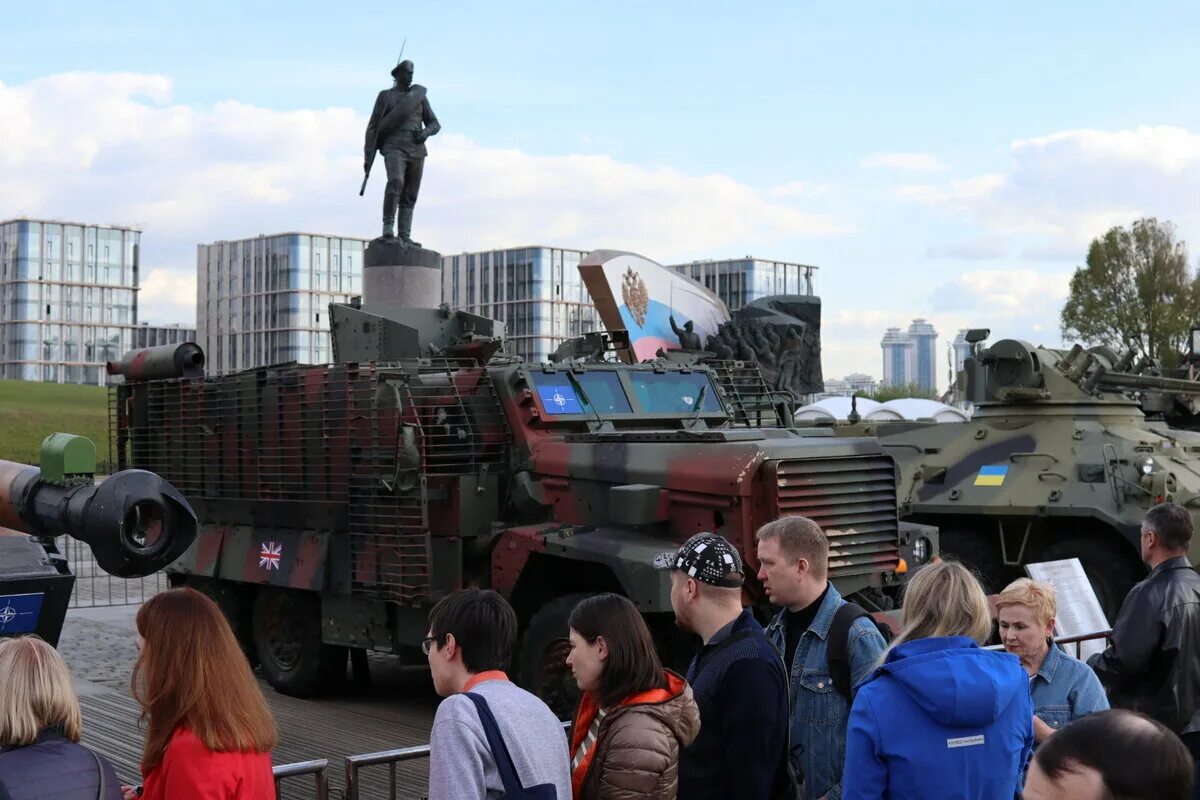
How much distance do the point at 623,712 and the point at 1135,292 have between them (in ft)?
142

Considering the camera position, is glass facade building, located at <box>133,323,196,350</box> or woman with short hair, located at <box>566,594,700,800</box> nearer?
woman with short hair, located at <box>566,594,700,800</box>

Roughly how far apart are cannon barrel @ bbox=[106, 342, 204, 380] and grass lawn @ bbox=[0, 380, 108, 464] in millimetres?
25000

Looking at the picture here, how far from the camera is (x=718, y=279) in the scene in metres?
86.9

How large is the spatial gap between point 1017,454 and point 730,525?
6670 mm

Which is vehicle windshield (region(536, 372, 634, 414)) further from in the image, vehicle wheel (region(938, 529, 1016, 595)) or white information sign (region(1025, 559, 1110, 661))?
vehicle wheel (region(938, 529, 1016, 595))

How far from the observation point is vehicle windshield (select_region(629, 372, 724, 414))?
408 inches

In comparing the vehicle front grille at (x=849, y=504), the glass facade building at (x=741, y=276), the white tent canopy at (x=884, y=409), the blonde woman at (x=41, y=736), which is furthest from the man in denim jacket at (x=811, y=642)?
the glass facade building at (x=741, y=276)

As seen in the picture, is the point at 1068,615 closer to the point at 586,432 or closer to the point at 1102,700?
the point at 1102,700

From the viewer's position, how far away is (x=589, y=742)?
3.96 metres

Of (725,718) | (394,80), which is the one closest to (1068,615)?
(725,718)

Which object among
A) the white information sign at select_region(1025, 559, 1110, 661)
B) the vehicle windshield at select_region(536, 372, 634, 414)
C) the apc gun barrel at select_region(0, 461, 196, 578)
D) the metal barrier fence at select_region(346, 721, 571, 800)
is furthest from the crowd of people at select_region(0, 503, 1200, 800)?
the vehicle windshield at select_region(536, 372, 634, 414)

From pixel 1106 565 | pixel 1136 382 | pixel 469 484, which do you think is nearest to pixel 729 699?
pixel 469 484

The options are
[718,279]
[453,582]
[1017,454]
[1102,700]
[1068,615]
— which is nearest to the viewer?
[1102,700]

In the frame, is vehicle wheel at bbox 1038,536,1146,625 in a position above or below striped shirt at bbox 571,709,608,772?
below
